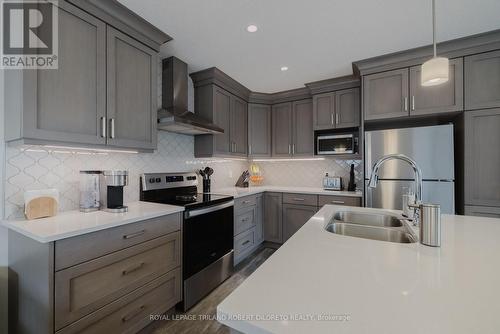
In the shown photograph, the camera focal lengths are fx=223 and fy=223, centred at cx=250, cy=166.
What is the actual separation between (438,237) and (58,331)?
188 centimetres

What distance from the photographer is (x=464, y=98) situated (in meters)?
2.19

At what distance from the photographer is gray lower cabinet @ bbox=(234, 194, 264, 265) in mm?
2730

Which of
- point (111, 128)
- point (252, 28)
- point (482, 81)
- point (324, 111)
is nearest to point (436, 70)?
point (252, 28)

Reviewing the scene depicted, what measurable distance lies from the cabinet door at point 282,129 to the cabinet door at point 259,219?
82 centimetres

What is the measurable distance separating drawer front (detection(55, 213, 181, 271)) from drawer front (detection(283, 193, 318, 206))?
1.80 m

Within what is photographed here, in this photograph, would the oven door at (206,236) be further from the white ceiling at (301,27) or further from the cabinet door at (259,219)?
the white ceiling at (301,27)

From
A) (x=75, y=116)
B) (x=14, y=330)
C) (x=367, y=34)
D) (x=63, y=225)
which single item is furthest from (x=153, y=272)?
(x=367, y=34)

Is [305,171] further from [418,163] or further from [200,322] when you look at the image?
[200,322]

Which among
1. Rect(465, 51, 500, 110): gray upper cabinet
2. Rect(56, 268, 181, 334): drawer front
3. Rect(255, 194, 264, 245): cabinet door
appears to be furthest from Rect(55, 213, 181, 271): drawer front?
Rect(465, 51, 500, 110): gray upper cabinet

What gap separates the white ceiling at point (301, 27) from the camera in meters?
1.64

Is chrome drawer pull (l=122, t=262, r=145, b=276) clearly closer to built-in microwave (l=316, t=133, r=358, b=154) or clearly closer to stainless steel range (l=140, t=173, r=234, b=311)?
stainless steel range (l=140, t=173, r=234, b=311)

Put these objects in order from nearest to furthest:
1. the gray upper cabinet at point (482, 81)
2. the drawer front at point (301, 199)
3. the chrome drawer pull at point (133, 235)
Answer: the chrome drawer pull at point (133, 235) < the gray upper cabinet at point (482, 81) < the drawer front at point (301, 199)

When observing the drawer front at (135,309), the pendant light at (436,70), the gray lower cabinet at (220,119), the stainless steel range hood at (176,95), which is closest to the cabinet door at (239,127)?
the gray lower cabinet at (220,119)

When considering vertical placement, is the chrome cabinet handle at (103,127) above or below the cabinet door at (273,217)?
above
